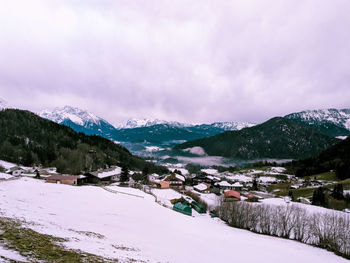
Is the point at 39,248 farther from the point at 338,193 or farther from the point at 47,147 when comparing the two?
the point at 47,147

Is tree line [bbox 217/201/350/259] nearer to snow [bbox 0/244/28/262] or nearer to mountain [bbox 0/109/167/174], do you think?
snow [bbox 0/244/28/262]

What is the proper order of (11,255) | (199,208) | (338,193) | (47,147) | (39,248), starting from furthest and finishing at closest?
(47,147), (338,193), (199,208), (39,248), (11,255)

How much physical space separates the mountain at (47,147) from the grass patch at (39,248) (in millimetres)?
130180

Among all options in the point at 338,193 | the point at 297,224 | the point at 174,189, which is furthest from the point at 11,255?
the point at 338,193

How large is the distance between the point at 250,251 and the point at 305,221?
22481 millimetres

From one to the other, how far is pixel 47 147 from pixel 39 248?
A: 579ft

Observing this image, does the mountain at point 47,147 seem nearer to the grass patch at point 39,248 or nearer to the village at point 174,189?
the village at point 174,189

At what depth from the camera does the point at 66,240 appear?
A: 1143cm

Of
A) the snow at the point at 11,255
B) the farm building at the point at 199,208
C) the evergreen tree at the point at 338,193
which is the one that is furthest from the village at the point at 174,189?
the snow at the point at 11,255

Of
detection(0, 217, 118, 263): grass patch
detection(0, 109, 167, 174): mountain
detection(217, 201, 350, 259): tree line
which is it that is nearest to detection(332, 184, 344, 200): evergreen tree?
detection(217, 201, 350, 259): tree line

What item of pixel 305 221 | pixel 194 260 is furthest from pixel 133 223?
pixel 305 221

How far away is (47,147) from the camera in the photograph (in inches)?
6019

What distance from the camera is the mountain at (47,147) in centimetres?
13025

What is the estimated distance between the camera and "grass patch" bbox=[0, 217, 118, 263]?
26.2 feet
